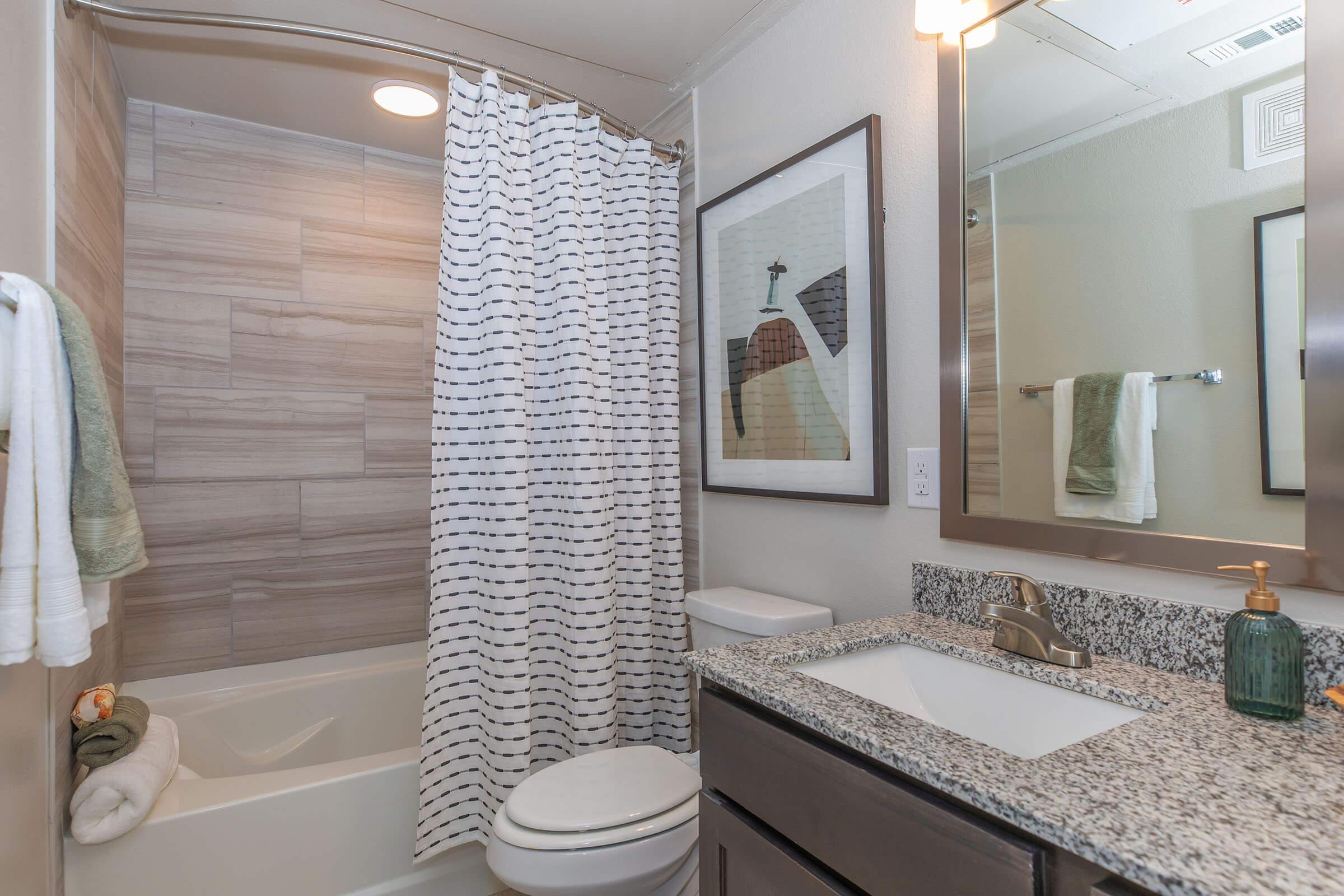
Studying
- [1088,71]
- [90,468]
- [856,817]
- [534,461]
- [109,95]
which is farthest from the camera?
[109,95]

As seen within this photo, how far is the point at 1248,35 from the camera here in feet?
3.15

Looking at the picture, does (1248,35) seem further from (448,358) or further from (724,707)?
(448,358)

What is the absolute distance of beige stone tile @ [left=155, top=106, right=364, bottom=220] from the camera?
2289 millimetres

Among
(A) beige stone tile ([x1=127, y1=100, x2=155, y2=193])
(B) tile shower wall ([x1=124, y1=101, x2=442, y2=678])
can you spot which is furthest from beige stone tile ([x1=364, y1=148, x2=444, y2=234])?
(A) beige stone tile ([x1=127, y1=100, x2=155, y2=193])

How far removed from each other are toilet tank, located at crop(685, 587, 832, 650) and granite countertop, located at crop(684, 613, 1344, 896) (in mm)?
567

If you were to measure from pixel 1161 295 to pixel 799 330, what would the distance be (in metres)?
0.81

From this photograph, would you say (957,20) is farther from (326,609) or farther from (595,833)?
(326,609)

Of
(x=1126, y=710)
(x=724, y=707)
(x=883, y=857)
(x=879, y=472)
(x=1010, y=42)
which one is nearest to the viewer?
(x=883, y=857)

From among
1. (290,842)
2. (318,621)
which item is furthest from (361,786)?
(318,621)

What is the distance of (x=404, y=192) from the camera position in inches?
105

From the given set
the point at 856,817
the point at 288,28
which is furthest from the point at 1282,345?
the point at 288,28

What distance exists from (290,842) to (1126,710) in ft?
5.88

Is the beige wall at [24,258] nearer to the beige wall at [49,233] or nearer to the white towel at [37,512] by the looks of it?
the beige wall at [49,233]

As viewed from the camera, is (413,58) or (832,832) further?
(413,58)
